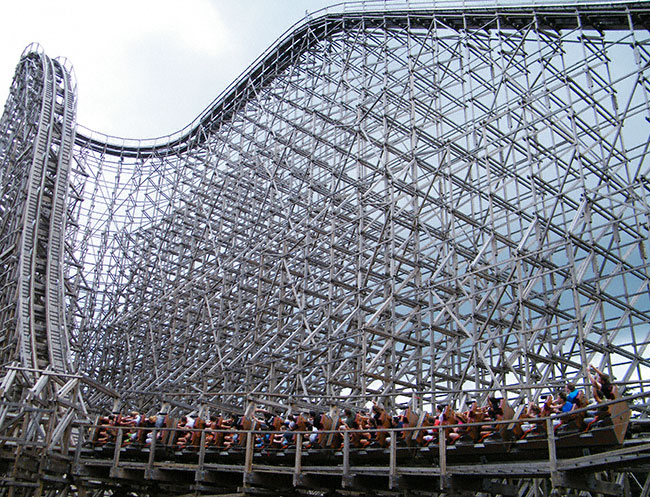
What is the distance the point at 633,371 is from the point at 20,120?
21.5 metres

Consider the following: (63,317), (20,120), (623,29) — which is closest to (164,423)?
(63,317)

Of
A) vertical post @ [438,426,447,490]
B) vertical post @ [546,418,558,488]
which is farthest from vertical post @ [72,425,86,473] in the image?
vertical post @ [546,418,558,488]

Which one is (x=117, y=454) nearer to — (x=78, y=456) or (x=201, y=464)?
(x=78, y=456)

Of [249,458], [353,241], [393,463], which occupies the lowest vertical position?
[393,463]

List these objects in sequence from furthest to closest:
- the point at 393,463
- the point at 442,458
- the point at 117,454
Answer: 1. the point at 117,454
2. the point at 393,463
3. the point at 442,458

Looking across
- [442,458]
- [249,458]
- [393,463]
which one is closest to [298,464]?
[249,458]

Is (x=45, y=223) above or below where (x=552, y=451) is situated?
above

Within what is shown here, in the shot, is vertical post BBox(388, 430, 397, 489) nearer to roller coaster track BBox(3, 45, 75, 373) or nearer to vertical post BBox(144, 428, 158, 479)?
vertical post BBox(144, 428, 158, 479)

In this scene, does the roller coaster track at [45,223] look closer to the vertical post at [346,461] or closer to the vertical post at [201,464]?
the vertical post at [201,464]

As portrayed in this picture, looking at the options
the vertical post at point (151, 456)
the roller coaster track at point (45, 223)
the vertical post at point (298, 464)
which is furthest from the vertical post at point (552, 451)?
the roller coaster track at point (45, 223)

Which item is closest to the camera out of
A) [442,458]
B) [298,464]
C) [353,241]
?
[442,458]

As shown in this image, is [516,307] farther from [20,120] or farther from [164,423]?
[20,120]

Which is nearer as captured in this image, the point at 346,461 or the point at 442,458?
the point at 442,458

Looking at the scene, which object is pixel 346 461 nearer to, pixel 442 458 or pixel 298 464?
pixel 298 464
